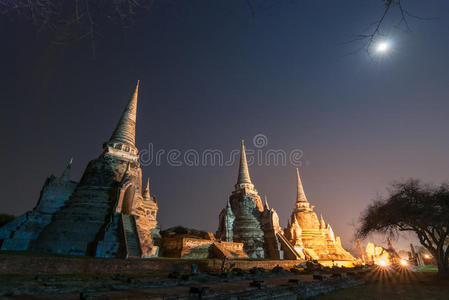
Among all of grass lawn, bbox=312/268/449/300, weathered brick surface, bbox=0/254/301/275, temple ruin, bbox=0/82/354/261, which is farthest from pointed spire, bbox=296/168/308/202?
weathered brick surface, bbox=0/254/301/275

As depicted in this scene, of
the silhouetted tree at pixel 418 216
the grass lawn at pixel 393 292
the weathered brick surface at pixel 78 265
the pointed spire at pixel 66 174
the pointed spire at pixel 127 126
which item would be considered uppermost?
the pointed spire at pixel 127 126

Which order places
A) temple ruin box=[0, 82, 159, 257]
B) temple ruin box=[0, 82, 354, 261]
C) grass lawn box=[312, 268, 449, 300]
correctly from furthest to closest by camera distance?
1. temple ruin box=[0, 82, 354, 261]
2. temple ruin box=[0, 82, 159, 257]
3. grass lawn box=[312, 268, 449, 300]

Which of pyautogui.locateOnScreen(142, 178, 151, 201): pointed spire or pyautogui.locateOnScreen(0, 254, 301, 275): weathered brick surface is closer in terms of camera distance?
pyautogui.locateOnScreen(0, 254, 301, 275): weathered brick surface

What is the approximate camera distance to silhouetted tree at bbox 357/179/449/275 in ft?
44.2

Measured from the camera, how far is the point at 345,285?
348 inches

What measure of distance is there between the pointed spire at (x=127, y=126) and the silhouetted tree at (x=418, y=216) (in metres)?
24.7

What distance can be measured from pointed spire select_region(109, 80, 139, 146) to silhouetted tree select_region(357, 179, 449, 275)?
24685 mm

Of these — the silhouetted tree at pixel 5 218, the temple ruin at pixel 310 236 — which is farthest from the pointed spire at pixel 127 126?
the temple ruin at pixel 310 236

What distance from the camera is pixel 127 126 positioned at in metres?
27.2

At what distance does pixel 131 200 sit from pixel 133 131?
11.4 meters

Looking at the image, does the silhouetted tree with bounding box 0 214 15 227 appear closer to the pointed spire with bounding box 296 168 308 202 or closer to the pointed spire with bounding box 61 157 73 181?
the pointed spire with bounding box 61 157 73 181

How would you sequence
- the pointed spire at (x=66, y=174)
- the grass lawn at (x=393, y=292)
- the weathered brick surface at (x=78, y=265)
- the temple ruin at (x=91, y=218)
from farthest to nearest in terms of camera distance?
1. the pointed spire at (x=66, y=174)
2. the temple ruin at (x=91, y=218)
3. the weathered brick surface at (x=78, y=265)
4. the grass lawn at (x=393, y=292)

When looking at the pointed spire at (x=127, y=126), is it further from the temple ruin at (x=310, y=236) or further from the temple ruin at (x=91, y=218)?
the temple ruin at (x=310, y=236)

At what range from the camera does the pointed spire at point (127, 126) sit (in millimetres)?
25719
